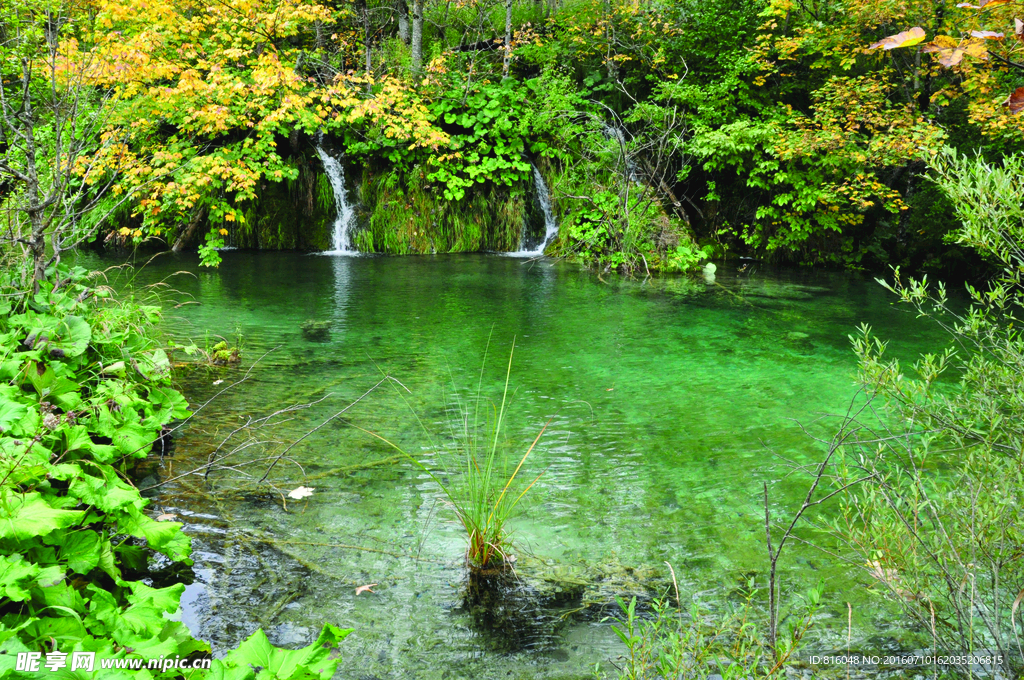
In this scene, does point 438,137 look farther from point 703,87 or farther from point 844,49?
point 844,49

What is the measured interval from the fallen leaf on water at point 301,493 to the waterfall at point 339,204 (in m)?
10.5

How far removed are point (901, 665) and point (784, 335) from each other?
5223 mm

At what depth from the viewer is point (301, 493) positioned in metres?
3.38

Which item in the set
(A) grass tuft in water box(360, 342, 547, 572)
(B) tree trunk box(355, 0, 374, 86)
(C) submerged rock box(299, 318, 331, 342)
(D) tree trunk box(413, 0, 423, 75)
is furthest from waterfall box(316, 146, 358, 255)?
(A) grass tuft in water box(360, 342, 547, 572)

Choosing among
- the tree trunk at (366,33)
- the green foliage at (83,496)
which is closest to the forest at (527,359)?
the green foliage at (83,496)

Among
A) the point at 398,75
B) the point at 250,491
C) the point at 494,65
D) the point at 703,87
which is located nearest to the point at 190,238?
the point at 398,75

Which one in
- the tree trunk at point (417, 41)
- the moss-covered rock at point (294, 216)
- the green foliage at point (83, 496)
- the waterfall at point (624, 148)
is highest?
the tree trunk at point (417, 41)

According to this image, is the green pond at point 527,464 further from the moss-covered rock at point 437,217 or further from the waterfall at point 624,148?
the moss-covered rock at point 437,217

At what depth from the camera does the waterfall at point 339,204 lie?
44.1ft

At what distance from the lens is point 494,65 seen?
14727mm

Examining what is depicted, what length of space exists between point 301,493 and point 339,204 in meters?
11.1

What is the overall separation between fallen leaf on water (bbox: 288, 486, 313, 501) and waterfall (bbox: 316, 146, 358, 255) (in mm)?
10520

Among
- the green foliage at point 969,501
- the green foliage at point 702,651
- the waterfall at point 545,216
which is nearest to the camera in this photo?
the green foliage at point 702,651

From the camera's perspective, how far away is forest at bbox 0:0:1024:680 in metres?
2.15
